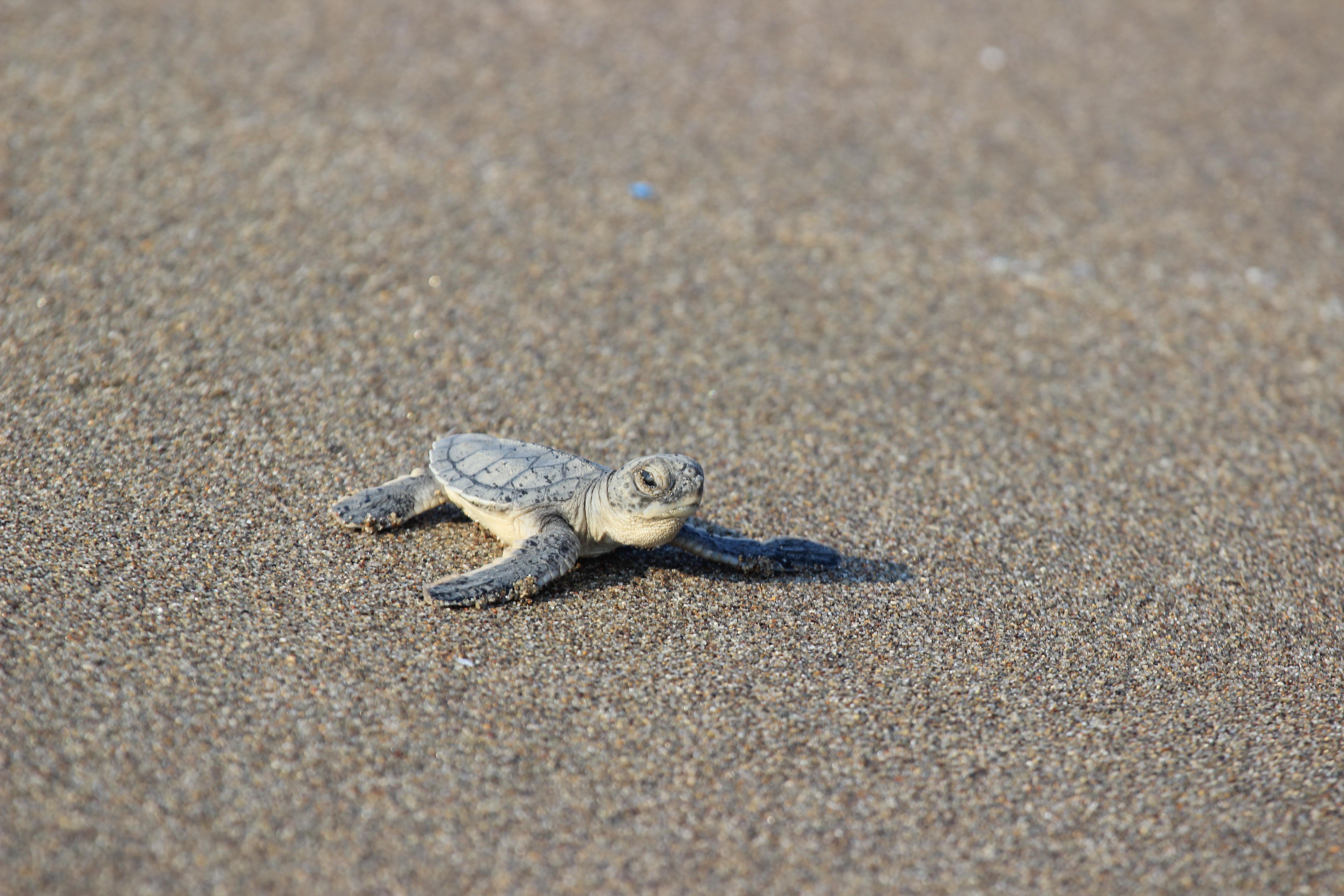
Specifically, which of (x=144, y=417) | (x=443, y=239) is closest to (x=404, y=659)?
(x=144, y=417)

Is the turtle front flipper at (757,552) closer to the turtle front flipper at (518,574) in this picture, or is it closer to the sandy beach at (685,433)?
the sandy beach at (685,433)

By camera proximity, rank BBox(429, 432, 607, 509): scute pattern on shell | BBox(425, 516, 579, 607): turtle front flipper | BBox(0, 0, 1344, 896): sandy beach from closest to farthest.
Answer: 1. BBox(0, 0, 1344, 896): sandy beach
2. BBox(425, 516, 579, 607): turtle front flipper
3. BBox(429, 432, 607, 509): scute pattern on shell

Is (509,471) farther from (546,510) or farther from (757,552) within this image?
(757,552)

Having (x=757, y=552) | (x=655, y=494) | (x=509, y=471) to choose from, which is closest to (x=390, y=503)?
(x=509, y=471)

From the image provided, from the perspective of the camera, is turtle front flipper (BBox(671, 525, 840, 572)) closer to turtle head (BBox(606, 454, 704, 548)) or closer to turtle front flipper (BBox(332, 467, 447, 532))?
turtle head (BBox(606, 454, 704, 548))

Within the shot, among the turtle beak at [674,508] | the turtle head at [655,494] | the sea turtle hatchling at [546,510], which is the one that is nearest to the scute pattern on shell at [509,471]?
the sea turtle hatchling at [546,510]

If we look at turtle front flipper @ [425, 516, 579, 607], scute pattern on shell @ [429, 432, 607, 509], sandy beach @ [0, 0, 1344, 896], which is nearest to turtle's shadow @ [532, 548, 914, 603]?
sandy beach @ [0, 0, 1344, 896]
